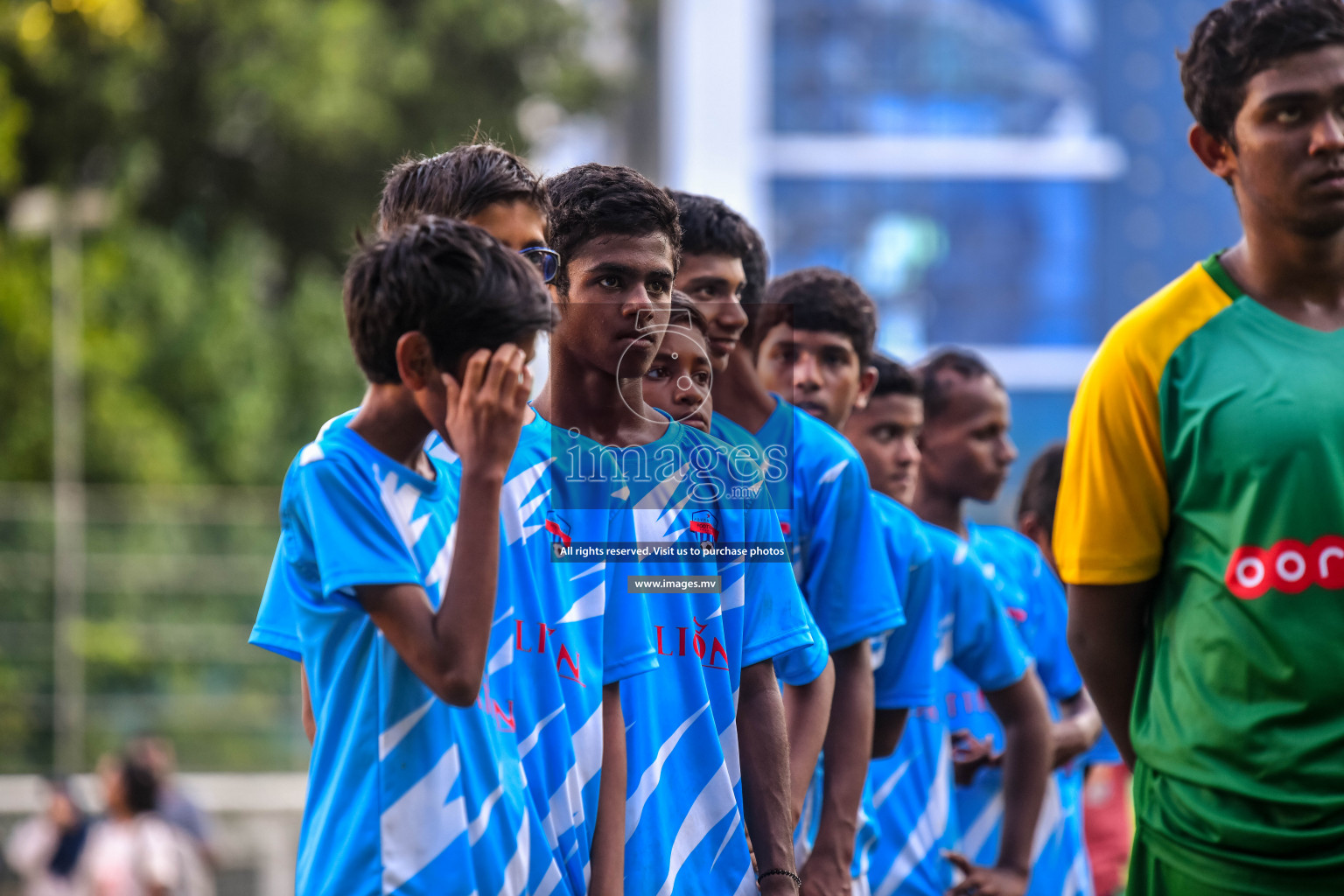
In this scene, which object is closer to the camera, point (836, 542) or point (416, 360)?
point (416, 360)

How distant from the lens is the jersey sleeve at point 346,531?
2.15 meters

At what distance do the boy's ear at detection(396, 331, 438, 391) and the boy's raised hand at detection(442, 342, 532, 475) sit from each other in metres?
0.04

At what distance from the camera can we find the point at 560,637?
8.29 ft

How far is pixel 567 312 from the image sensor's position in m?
2.71

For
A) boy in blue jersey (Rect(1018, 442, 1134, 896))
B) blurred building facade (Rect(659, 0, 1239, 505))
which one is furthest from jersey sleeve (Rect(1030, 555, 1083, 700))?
blurred building facade (Rect(659, 0, 1239, 505))

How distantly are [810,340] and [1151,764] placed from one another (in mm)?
1396

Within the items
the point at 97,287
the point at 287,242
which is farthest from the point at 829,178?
the point at 97,287

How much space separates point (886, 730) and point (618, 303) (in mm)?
1368

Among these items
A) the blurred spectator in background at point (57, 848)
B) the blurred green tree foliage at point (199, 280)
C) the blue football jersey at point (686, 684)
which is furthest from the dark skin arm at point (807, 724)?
the blurred green tree foliage at point (199, 280)

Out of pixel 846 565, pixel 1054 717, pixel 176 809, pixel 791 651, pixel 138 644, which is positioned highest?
pixel 846 565

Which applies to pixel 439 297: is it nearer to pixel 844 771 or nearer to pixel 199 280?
pixel 844 771

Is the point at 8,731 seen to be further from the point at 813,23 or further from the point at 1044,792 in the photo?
the point at 813,23

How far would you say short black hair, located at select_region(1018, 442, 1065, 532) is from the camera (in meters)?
5.15

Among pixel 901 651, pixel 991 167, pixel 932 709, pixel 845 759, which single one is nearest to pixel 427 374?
pixel 845 759
